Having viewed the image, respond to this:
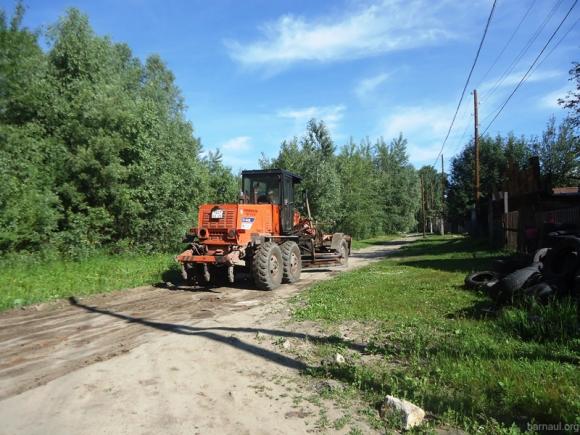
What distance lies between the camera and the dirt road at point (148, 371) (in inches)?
150

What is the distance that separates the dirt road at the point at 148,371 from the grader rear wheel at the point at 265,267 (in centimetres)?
221

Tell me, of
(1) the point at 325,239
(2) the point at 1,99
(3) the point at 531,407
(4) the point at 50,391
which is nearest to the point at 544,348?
(3) the point at 531,407

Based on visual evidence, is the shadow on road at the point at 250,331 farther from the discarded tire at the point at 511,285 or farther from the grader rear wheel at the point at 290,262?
the grader rear wheel at the point at 290,262

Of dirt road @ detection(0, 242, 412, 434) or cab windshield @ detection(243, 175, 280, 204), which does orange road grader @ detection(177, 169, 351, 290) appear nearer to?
cab windshield @ detection(243, 175, 280, 204)

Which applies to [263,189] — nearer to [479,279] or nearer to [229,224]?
[229,224]

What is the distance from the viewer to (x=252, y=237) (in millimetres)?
11562

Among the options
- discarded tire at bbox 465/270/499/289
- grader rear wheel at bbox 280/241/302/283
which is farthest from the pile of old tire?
grader rear wheel at bbox 280/241/302/283

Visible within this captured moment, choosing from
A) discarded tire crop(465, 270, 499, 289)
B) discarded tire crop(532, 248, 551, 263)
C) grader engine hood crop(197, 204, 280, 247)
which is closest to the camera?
discarded tire crop(532, 248, 551, 263)

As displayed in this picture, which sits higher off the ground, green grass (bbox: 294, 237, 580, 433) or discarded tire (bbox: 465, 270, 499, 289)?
discarded tire (bbox: 465, 270, 499, 289)

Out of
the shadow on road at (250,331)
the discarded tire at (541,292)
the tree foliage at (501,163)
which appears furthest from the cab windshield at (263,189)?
the tree foliage at (501,163)

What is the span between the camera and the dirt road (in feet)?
12.5

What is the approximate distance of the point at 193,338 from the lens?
637cm

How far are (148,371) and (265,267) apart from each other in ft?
20.4

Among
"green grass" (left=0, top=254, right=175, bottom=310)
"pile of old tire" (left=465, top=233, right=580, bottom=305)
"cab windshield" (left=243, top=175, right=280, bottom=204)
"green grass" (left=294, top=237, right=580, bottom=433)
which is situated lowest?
"green grass" (left=294, top=237, right=580, bottom=433)
